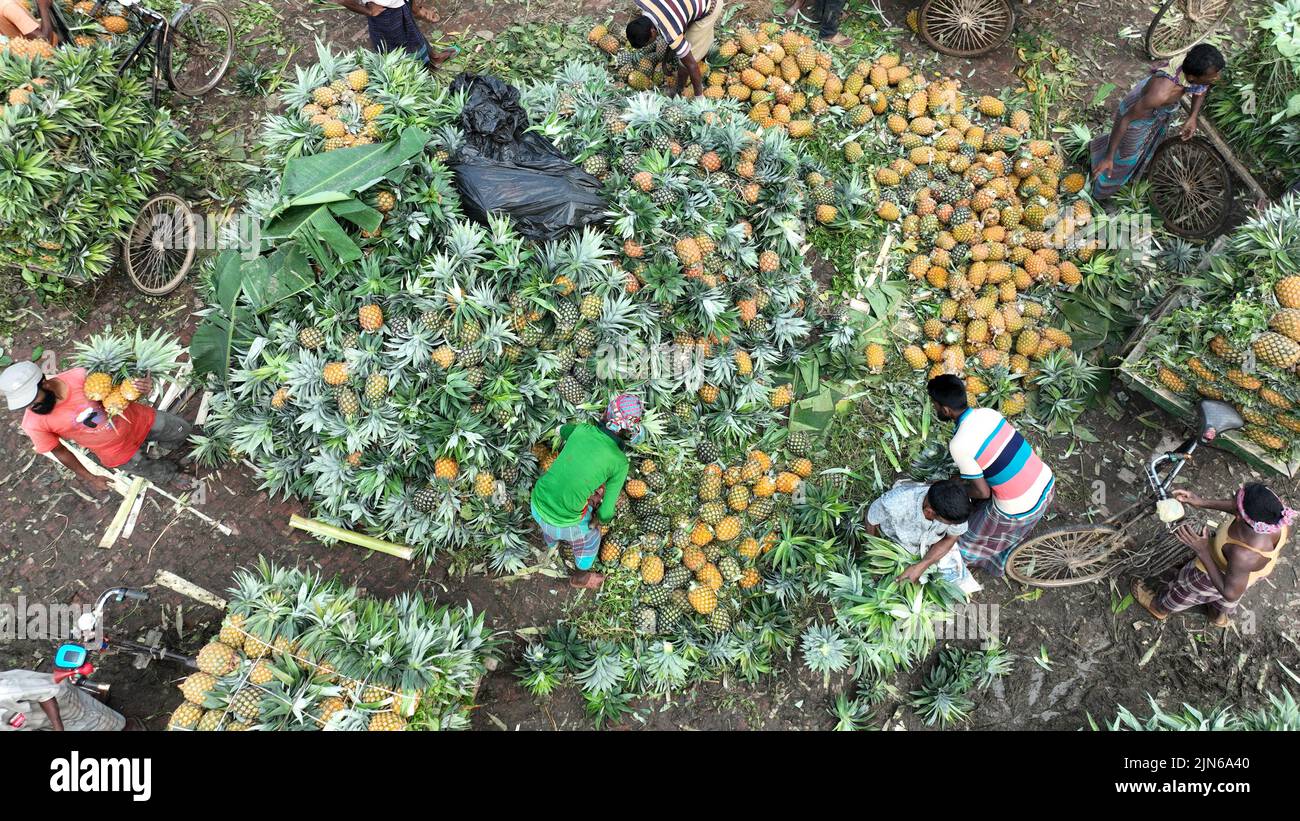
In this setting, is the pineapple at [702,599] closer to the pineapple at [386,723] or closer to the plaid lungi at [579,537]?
the plaid lungi at [579,537]

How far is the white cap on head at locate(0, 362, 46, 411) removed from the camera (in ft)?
15.4

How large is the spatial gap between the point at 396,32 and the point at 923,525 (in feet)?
21.3

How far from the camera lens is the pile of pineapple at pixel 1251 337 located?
494cm

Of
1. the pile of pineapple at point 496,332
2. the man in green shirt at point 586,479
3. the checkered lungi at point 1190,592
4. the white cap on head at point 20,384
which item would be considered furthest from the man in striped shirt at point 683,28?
the checkered lungi at point 1190,592

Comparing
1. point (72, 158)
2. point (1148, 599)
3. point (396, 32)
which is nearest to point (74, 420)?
point (72, 158)

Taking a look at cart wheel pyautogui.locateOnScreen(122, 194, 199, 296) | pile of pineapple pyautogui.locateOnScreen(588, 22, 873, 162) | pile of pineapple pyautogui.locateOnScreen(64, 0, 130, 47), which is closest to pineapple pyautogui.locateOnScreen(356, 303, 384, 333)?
cart wheel pyautogui.locateOnScreen(122, 194, 199, 296)

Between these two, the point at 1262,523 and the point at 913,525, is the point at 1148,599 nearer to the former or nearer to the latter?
the point at 1262,523

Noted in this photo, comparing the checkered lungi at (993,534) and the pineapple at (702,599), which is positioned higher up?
the checkered lungi at (993,534)

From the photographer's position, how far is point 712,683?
528cm

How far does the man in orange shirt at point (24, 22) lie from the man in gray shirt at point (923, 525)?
26.5ft

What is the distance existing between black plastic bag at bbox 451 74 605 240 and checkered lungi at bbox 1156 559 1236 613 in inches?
197

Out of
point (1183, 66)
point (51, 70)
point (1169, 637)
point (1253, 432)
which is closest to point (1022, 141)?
point (1183, 66)

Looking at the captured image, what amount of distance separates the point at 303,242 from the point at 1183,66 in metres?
7.04
